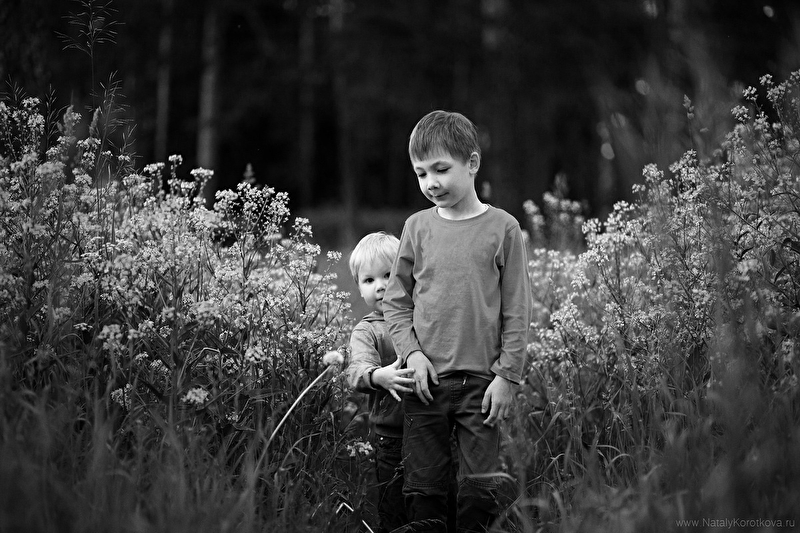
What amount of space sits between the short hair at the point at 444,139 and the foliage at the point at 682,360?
112 centimetres

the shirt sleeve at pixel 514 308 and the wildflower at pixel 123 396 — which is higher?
the shirt sleeve at pixel 514 308

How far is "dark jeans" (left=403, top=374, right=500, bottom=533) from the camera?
3.04m

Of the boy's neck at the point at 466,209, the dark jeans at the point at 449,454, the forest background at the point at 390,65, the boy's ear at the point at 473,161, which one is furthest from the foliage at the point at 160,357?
the forest background at the point at 390,65

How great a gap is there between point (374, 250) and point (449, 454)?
110 centimetres

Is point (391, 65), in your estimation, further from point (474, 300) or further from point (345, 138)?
point (474, 300)

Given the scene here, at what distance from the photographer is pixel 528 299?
3.14m

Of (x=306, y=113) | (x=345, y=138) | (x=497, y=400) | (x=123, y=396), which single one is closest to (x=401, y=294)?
(x=497, y=400)

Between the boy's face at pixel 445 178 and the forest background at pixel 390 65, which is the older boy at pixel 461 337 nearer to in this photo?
the boy's face at pixel 445 178

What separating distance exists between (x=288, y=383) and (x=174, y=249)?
0.93m

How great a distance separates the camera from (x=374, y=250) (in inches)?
143

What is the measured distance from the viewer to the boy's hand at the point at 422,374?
3.05m

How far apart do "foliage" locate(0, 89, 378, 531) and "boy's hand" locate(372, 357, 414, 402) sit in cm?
24

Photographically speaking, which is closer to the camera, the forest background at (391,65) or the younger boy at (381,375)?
the younger boy at (381,375)

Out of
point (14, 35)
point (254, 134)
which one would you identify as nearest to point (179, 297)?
point (14, 35)
